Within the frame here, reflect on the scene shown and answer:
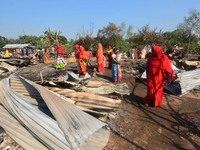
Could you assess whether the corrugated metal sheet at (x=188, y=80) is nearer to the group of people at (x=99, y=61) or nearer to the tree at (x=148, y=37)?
the group of people at (x=99, y=61)

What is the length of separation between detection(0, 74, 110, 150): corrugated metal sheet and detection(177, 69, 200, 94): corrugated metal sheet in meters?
4.63

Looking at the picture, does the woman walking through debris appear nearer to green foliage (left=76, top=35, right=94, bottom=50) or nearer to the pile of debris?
the pile of debris

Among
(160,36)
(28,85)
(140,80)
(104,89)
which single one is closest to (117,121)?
(104,89)

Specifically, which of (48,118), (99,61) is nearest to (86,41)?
(99,61)

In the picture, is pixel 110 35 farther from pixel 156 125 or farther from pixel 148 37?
pixel 156 125

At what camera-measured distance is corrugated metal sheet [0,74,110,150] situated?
11.7ft

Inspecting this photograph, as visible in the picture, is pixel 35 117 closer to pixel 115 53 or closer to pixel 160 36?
pixel 115 53

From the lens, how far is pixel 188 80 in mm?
8516

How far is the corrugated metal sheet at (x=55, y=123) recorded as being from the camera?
11.7 feet

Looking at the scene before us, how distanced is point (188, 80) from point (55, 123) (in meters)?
6.00

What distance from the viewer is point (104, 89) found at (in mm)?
6254

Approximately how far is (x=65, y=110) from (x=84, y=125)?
38 centimetres

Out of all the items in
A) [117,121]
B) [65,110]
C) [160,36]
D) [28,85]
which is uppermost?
[160,36]

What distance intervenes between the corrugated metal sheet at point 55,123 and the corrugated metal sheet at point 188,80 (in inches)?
182
